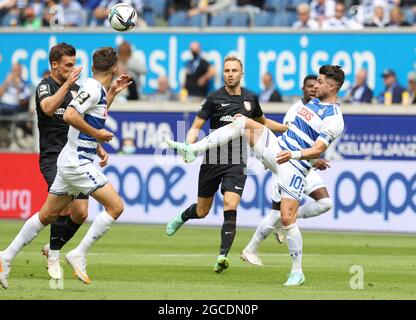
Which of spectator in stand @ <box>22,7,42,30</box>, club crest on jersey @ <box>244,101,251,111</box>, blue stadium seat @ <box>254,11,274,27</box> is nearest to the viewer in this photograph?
club crest on jersey @ <box>244,101,251,111</box>

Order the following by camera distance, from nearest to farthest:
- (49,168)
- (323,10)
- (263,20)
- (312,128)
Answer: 1. (312,128)
2. (49,168)
3. (323,10)
4. (263,20)

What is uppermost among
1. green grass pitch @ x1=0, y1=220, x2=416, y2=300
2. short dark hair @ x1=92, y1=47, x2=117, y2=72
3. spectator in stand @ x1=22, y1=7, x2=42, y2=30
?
spectator in stand @ x1=22, y1=7, x2=42, y2=30

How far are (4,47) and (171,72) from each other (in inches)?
175

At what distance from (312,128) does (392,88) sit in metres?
11.5

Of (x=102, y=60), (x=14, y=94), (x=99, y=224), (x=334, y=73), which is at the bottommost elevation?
(x=99, y=224)

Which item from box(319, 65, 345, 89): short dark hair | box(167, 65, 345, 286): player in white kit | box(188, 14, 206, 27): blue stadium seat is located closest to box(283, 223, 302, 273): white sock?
box(167, 65, 345, 286): player in white kit

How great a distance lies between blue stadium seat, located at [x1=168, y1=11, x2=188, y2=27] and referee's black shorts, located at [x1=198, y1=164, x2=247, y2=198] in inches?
493

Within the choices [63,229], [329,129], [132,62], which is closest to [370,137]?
[132,62]

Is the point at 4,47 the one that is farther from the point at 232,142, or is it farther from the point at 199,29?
the point at 232,142

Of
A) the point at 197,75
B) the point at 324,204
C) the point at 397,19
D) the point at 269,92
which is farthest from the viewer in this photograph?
the point at 197,75

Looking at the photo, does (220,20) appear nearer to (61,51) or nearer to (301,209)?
(301,209)

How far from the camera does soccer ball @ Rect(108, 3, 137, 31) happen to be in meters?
14.3

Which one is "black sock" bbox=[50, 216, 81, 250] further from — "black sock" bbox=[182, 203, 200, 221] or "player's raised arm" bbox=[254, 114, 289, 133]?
"player's raised arm" bbox=[254, 114, 289, 133]

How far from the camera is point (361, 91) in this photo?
941 inches
